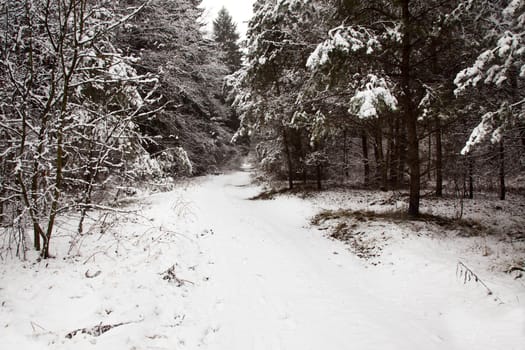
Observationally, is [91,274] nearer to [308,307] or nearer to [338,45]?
[308,307]

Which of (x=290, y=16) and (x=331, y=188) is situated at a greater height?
(x=290, y=16)

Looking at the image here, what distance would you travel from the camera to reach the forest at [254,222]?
3549 mm

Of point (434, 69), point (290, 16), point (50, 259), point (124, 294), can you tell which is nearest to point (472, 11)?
point (434, 69)

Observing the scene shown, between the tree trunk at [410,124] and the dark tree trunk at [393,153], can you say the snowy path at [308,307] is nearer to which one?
the tree trunk at [410,124]

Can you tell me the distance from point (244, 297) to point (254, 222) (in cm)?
454

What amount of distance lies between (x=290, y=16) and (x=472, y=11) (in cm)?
395

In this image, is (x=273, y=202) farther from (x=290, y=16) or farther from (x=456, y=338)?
(x=456, y=338)

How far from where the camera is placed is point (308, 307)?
13.8 ft

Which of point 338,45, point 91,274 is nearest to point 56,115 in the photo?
point 91,274

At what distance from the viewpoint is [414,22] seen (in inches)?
265

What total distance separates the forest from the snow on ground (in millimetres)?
25

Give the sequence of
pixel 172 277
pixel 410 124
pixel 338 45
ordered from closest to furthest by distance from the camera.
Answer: pixel 172 277, pixel 338 45, pixel 410 124

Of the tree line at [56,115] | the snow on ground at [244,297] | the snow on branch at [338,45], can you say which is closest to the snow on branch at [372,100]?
the snow on branch at [338,45]

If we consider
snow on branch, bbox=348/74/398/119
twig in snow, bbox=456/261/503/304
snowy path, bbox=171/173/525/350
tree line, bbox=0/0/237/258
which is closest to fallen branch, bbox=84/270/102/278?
tree line, bbox=0/0/237/258
